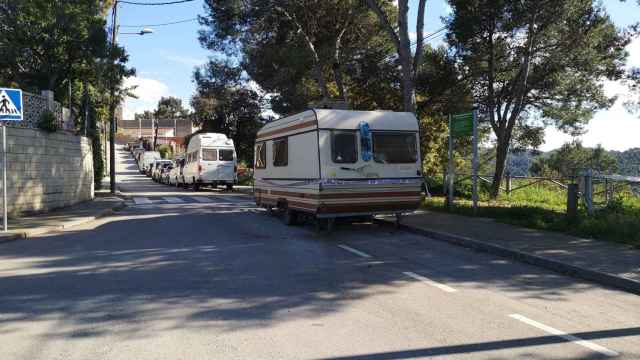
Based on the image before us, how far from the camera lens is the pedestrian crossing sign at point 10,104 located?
39.6ft

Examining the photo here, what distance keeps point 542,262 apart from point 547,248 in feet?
3.22

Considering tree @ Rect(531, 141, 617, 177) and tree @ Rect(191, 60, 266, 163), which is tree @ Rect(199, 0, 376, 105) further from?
tree @ Rect(531, 141, 617, 177)

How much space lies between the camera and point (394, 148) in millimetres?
12344

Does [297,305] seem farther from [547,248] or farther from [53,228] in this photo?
[53,228]

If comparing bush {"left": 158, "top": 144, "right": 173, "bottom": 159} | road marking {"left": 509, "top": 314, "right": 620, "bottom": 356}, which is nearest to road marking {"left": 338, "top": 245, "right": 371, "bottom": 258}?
road marking {"left": 509, "top": 314, "right": 620, "bottom": 356}

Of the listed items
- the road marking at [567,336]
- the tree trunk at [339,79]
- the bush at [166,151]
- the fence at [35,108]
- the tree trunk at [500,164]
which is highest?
the tree trunk at [339,79]

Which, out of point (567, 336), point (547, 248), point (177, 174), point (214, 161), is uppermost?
point (214, 161)

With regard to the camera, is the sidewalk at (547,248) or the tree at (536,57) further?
the tree at (536,57)


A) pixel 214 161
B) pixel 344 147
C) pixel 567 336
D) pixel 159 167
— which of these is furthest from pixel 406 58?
pixel 159 167

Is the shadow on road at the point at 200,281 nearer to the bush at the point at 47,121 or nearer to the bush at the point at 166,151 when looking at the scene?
the bush at the point at 47,121

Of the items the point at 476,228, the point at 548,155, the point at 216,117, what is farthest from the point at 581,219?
the point at 548,155

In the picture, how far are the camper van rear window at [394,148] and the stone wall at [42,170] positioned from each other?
10.2 meters

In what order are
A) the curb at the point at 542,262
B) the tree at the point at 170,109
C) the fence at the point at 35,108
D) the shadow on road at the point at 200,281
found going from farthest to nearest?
the tree at the point at 170,109, the fence at the point at 35,108, the curb at the point at 542,262, the shadow on road at the point at 200,281

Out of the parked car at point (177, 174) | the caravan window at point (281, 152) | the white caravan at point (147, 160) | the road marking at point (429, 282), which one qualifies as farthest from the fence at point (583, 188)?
the white caravan at point (147, 160)
